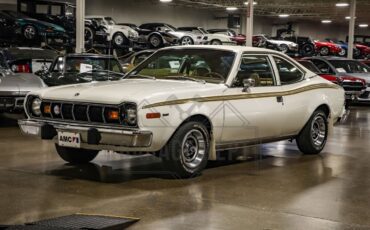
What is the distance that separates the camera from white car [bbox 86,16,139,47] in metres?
22.5

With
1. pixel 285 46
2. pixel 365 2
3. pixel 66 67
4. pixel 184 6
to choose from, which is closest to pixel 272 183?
pixel 66 67

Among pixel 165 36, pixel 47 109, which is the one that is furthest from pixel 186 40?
pixel 47 109

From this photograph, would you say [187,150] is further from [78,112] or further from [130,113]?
[78,112]

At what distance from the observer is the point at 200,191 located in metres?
5.98

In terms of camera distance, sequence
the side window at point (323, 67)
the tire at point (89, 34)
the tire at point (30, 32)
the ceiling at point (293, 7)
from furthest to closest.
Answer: the ceiling at point (293, 7), the tire at point (89, 34), the tire at point (30, 32), the side window at point (323, 67)

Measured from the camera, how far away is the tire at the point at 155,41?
2448 centimetres

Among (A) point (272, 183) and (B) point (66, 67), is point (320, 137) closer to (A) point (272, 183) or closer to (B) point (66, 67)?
(A) point (272, 183)

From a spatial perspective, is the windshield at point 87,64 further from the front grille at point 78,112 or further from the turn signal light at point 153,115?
the turn signal light at point 153,115

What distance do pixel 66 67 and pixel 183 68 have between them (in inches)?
211

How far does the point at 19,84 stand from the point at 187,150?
533 cm

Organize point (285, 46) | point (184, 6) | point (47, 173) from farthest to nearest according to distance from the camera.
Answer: point (184, 6) → point (285, 46) → point (47, 173)

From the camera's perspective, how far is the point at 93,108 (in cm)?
623

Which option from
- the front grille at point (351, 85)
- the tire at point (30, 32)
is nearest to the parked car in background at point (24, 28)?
the tire at point (30, 32)

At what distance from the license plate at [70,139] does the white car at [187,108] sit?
1 cm
